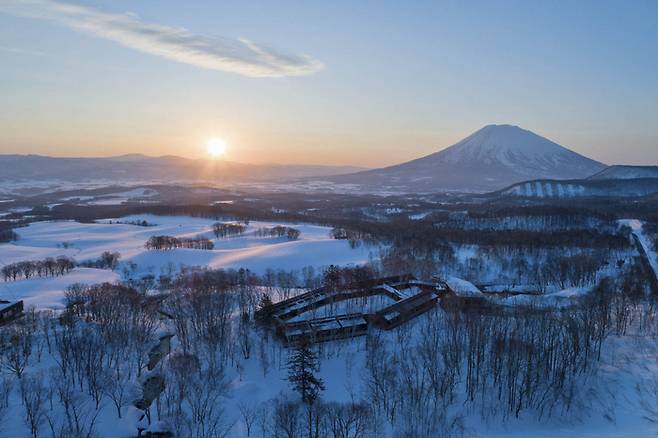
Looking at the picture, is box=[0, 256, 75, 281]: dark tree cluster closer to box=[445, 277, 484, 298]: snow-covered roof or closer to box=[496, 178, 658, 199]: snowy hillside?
box=[445, 277, 484, 298]: snow-covered roof

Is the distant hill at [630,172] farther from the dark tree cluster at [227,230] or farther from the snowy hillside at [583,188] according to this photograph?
the dark tree cluster at [227,230]

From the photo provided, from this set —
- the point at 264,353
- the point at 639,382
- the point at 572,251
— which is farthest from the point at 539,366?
the point at 572,251

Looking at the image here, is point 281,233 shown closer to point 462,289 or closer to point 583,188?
point 462,289

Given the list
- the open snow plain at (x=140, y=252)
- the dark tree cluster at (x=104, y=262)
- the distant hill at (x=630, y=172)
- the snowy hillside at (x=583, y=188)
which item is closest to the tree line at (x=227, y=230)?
the open snow plain at (x=140, y=252)

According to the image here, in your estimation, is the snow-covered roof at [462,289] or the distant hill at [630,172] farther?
the distant hill at [630,172]

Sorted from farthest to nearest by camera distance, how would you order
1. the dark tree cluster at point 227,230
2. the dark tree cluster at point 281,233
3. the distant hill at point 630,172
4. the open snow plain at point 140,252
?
the distant hill at point 630,172
the dark tree cluster at point 227,230
the dark tree cluster at point 281,233
the open snow plain at point 140,252

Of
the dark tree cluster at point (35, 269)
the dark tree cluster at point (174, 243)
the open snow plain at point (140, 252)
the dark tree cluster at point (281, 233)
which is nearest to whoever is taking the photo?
the open snow plain at point (140, 252)

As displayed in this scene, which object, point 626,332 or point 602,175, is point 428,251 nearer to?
point 626,332
